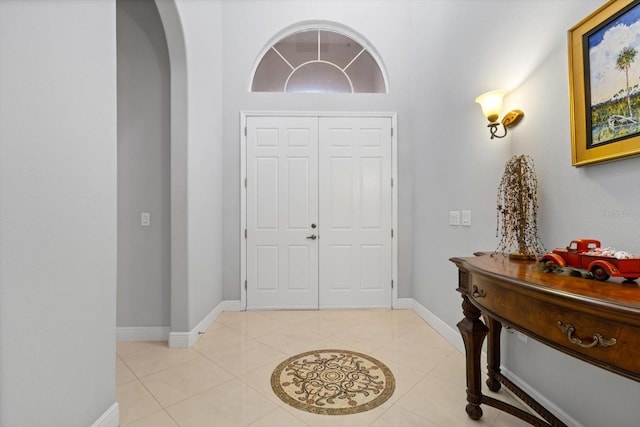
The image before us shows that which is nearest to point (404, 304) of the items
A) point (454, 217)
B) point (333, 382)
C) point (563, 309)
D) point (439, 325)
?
point (439, 325)

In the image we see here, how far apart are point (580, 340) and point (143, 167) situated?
3.01m

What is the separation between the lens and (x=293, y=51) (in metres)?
3.46

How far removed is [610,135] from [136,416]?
2733mm

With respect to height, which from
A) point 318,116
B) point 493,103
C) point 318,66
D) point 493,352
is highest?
point 318,66

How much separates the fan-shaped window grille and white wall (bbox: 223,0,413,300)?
142mm

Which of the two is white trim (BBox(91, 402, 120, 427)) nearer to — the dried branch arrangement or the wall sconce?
the dried branch arrangement

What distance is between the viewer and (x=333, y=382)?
185 cm

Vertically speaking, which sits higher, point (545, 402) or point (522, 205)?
point (522, 205)

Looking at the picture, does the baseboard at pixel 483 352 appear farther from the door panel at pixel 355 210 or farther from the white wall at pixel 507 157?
the door panel at pixel 355 210

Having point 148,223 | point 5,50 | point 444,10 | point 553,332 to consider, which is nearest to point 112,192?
point 5,50

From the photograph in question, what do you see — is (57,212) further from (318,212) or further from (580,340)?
(318,212)

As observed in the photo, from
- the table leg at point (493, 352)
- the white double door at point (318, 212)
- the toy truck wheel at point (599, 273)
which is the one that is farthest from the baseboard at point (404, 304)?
the toy truck wheel at point (599, 273)

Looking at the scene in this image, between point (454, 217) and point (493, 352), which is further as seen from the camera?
point (454, 217)

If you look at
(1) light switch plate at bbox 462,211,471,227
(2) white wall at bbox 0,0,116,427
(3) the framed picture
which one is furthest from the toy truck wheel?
(2) white wall at bbox 0,0,116,427
